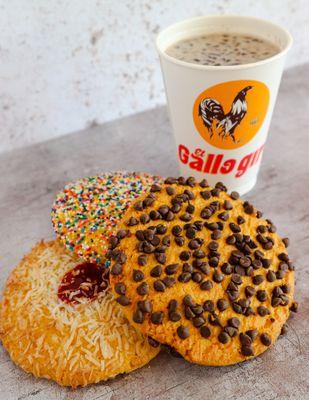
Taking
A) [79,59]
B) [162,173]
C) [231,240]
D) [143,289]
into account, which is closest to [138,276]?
[143,289]

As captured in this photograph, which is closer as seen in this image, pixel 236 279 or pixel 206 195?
pixel 236 279

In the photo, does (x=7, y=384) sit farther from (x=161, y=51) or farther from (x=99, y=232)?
(x=161, y=51)

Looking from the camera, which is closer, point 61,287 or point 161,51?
point 61,287

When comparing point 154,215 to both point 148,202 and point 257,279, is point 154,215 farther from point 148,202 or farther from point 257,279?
point 257,279

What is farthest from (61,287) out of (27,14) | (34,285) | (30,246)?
(27,14)

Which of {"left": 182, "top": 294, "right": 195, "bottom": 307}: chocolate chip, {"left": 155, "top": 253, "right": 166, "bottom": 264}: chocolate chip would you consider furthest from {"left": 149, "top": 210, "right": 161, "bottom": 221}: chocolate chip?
{"left": 182, "top": 294, "right": 195, "bottom": 307}: chocolate chip

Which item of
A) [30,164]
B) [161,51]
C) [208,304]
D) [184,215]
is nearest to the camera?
[208,304]

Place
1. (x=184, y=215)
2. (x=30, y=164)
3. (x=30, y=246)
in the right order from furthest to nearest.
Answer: (x=30, y=164)
(x=30, y=246)
(x=184, y=215)
